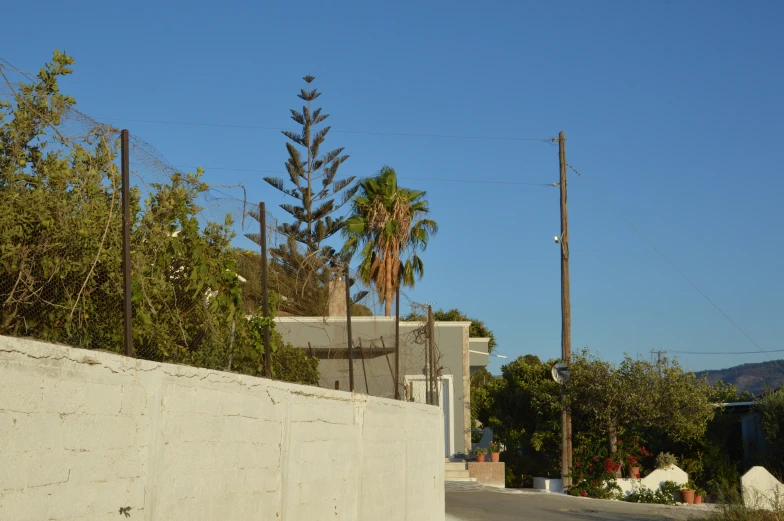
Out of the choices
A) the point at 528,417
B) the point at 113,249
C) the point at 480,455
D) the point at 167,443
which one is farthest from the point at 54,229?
the point at 528,417

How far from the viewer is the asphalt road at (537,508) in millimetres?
15719

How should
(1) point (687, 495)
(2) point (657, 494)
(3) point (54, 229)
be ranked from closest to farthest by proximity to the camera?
(3) point (54, 229) < (1) point (687, 495) < (2) point (657, 494)

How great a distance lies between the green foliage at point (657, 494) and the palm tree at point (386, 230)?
9.79 meters

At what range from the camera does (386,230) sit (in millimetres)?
28375

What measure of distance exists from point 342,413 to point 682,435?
14.7 meters

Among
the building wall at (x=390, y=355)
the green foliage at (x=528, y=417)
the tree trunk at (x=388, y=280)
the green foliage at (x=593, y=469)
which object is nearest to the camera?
the building wall at (x=390, y=355)

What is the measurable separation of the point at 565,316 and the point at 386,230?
25.2ft

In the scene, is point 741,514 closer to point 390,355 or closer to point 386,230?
point 390,355

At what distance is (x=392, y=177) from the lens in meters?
30.1

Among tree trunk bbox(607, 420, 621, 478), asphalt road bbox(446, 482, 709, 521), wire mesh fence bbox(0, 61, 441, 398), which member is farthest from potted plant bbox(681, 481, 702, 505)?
wire mesh fence bbox(0, 61, 441, 398)

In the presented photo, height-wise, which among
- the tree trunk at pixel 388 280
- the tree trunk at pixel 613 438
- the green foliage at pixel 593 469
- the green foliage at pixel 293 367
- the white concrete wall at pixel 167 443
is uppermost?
the tree trunk at pixel 388 280

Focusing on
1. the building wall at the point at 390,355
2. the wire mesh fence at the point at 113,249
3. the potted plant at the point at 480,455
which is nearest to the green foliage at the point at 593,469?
the potted plant at the point at 480,455

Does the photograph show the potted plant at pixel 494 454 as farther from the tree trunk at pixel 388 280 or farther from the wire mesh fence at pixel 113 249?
the wire mesh fence at pixel 113 249

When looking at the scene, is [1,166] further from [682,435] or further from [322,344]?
[682,435]
